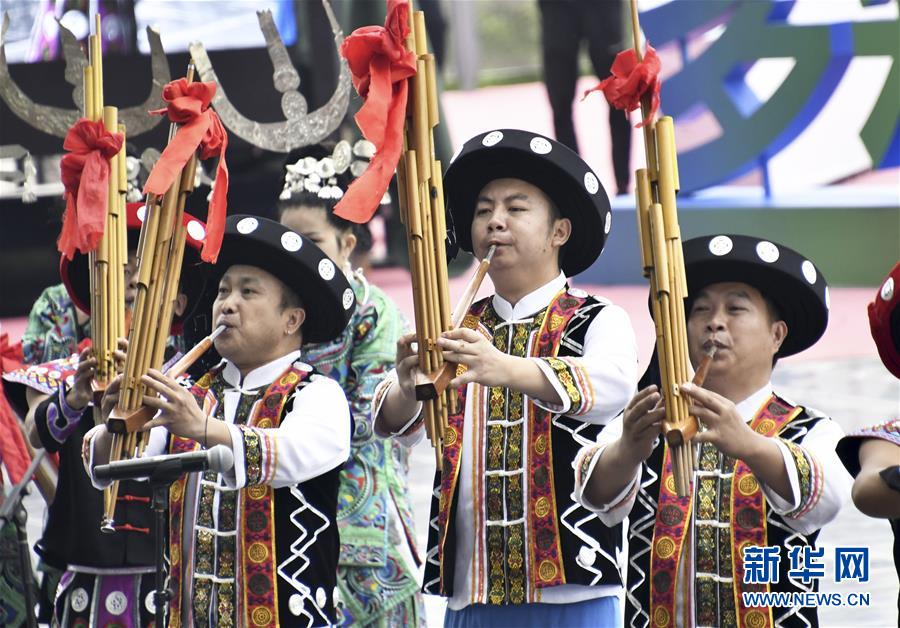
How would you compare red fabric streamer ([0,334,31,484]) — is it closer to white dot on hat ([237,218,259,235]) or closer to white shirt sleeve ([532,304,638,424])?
white dot on hat ([237,218,259,235])

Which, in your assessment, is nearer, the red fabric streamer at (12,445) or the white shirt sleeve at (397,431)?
the white shirt sleeve at (397,431)

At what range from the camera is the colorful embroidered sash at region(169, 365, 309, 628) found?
3.82m

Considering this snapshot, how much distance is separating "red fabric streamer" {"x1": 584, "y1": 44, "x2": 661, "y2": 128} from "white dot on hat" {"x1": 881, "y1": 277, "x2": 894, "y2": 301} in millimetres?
598

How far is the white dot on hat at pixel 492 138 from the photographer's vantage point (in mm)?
3893

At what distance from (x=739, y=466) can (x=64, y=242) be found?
1.68m

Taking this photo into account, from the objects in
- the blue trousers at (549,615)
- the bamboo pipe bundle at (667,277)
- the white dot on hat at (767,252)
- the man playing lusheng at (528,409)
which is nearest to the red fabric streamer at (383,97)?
the man playing lusheng at (528,409)

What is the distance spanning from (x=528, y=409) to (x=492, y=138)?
0.65 m

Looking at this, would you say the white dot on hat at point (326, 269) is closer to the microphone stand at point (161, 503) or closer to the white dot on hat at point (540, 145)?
the white dot on hat at point (540, 145)

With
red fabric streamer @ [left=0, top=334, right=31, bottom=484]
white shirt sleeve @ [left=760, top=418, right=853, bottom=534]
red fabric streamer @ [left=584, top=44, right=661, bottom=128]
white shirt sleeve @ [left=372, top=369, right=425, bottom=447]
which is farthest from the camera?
red fabric streamer @ [left=0, top=334, right=31, bottom=484]

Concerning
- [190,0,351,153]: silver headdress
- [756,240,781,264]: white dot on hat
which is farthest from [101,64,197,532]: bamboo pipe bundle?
[190,0,351,153]: silver headdress

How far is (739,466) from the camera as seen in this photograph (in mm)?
3693

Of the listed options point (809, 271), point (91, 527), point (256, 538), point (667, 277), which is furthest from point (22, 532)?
point (809, 271)

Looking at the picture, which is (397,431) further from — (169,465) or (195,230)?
(195,230)

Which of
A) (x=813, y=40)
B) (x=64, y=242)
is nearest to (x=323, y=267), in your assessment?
(x=64, y=242)
